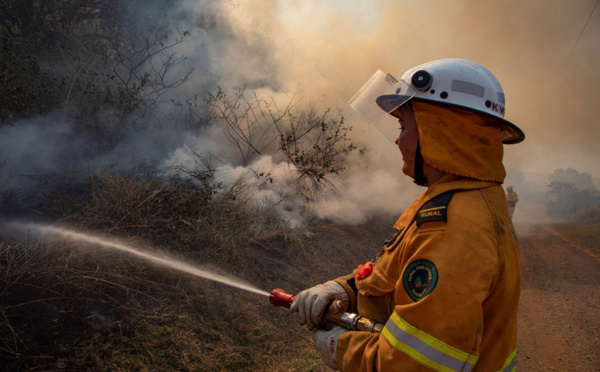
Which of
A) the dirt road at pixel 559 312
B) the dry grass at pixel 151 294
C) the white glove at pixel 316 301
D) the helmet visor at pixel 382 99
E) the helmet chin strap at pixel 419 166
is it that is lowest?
the dry grass at pixel 151 294

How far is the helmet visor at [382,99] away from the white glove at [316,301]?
887mm

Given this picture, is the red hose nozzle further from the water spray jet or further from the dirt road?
the dirt road

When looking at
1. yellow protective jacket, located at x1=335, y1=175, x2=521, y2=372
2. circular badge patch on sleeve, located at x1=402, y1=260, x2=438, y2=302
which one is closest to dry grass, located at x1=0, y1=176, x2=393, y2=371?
yellow protective jacket, located at x1=335, y1=175, x2=521, y2=372

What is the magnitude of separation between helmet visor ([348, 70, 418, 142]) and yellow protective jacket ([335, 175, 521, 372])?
1.51ft

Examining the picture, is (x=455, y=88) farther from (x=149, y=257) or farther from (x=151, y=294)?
(x=149, y=257)

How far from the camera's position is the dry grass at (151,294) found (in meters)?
2.54

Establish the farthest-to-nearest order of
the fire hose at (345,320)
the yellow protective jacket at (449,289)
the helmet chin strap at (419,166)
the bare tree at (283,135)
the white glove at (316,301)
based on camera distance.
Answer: the bare tree at (283,135)
the white glove at (316,301)
the helmet chin strap at (419,166)
the fire hose at (345,320)
the yellow protective jacket at (449,289)

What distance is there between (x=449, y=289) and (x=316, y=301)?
760 mm

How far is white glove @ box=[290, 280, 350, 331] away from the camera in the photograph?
1818 mm

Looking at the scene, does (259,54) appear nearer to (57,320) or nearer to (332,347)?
(57,320)

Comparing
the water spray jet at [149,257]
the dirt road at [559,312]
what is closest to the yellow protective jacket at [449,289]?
the water spray jet at [149,257]

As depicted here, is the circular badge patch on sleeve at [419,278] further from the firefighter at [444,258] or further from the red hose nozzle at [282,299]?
the red hose nozzle at [282,299]

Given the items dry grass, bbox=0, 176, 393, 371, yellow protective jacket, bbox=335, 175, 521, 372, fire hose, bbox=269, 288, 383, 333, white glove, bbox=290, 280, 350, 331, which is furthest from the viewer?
dry grass, bbox=0, 176, 393, 371

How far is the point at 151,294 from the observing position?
10.5 ft
